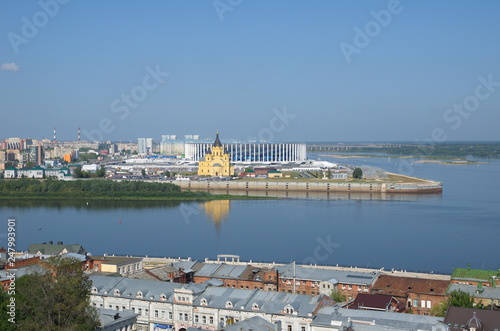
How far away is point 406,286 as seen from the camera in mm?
8570

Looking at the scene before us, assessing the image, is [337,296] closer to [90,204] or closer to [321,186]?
[90,204]

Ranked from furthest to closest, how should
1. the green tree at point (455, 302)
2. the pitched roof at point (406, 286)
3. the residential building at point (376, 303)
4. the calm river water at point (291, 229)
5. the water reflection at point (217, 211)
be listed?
the water reflection at point (217, 211)
the calm river water at point (291, 229)
the pitched roof at point (406, 286)
the residential building at point (376, 303)
the green tree at point (455, 302)

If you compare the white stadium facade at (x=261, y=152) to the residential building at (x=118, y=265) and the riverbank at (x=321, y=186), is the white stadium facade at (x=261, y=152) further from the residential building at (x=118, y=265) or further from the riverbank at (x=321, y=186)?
the residential building at (x=118, y=265)

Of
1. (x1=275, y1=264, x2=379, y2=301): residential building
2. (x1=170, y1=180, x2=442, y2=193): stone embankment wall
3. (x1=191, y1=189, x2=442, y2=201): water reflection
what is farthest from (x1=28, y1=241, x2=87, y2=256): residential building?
(x1=170, y1=180, x2=442, y2=193): stone embankment wall

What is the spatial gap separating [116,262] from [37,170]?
1047 inches

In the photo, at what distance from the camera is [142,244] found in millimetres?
14406

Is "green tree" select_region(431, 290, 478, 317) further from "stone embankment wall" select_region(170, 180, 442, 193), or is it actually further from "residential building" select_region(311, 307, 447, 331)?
"stone embankment wall" select_region(170, 180, 442, 193)

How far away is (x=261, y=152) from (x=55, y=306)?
39996 millimetres

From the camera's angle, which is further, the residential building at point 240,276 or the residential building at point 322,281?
the residential building at point 240,276

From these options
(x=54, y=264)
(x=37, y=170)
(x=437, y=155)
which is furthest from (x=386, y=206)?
(x=437, y=155)

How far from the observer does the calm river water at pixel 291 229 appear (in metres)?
12.9

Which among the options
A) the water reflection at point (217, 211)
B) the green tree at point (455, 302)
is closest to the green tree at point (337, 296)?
the green tree at point (455, 302)

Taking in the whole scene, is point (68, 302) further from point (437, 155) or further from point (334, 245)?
point (437, 155)

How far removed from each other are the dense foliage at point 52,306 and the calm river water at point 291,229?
6233 millimetres
